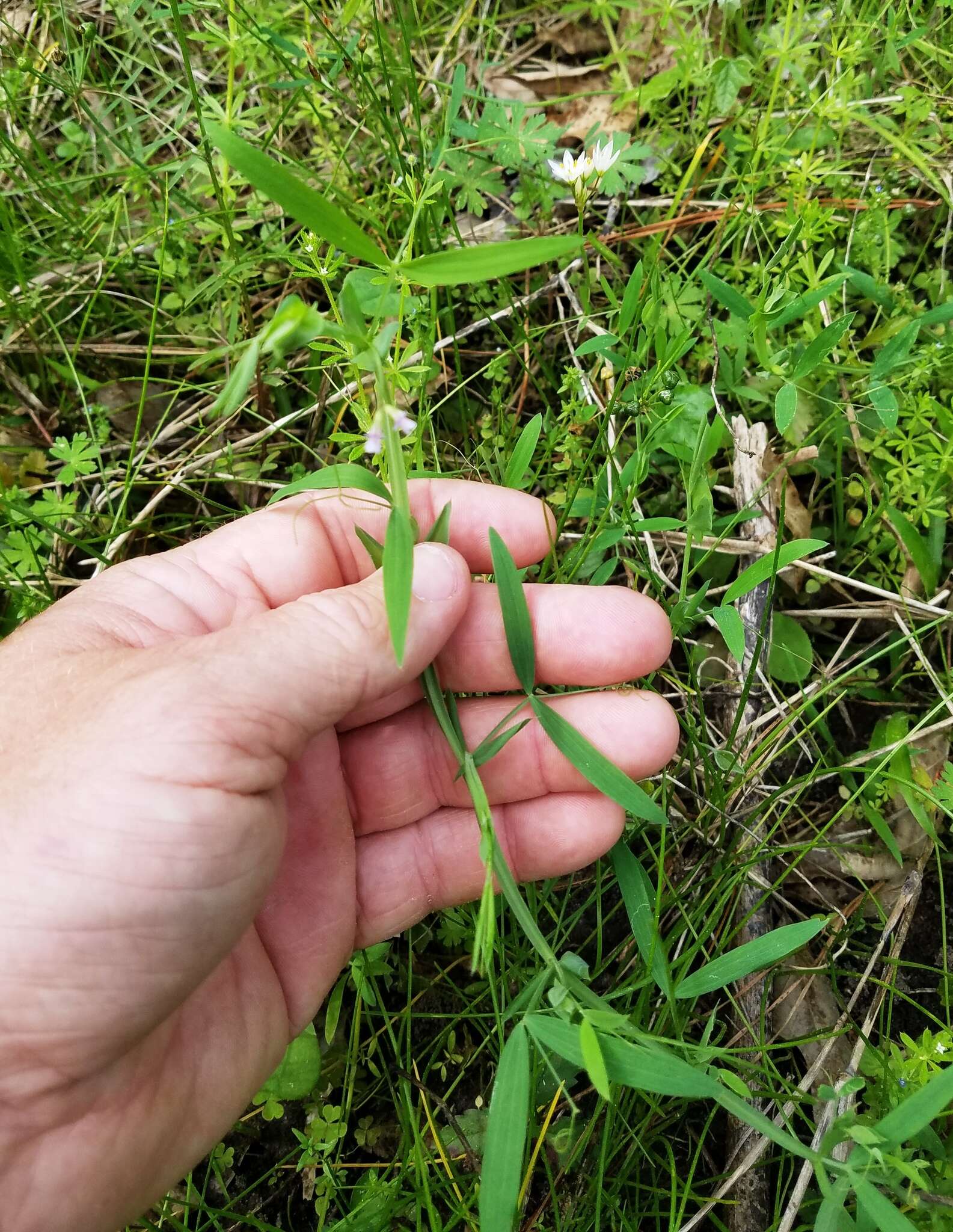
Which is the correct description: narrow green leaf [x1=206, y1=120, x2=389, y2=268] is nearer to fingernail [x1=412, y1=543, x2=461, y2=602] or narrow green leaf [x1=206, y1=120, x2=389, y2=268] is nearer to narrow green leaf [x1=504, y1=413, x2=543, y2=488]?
fingernail [x1=412, y1=543, x2=461, y2=602]

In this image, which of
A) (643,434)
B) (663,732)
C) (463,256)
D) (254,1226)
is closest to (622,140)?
(643,434)

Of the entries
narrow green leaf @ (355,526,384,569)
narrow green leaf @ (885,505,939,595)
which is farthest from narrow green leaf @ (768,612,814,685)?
narrow green leaf @ (355,526,384,569)

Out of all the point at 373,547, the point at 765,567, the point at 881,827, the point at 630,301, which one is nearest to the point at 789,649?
the point at 881,827

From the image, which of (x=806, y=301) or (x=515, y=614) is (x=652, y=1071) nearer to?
(x=515, y=614)

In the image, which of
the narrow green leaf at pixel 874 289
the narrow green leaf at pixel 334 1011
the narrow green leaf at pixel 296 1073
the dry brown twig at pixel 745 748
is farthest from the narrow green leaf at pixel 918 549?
the narrow green leaf at pixel 296 1073

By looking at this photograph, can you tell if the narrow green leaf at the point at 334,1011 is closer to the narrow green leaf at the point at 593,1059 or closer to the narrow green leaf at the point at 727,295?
the narrow green leaf at the point at 593,1059

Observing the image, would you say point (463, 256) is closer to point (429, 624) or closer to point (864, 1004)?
point (429, 624)

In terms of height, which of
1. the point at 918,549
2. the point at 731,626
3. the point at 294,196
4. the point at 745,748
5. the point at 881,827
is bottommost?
the point at 881,827
